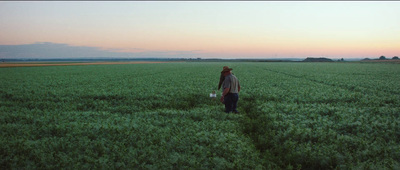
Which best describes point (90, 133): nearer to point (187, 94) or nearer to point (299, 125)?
point (299, 125)

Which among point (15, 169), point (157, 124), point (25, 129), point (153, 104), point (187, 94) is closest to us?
point (15, 169)

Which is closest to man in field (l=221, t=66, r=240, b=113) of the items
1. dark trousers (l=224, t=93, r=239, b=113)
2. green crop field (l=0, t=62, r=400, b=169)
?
dark trousers (l=224, t=93, r=239, b=113)

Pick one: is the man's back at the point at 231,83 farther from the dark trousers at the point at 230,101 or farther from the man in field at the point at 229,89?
the dark trousers at the point at 230,101

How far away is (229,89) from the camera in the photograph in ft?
34.9

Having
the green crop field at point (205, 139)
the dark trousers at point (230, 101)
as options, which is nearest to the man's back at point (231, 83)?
the dark trousers at point (230, 101)

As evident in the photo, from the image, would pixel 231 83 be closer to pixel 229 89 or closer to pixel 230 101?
pixel 229 89

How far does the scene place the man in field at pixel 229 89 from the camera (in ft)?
34.4

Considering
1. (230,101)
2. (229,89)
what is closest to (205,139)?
(229,89)

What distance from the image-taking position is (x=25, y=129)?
27.0 feet

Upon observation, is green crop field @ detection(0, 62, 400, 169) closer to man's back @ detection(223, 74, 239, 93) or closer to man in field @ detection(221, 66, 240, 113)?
man in field @ detection(221, 66, 240, 113)

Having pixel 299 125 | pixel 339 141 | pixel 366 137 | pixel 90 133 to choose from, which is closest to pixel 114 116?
pixel 90 133

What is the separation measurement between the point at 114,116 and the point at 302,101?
10.5 meters

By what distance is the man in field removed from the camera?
1048 cm

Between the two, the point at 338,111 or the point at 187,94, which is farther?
the point at 187,94
